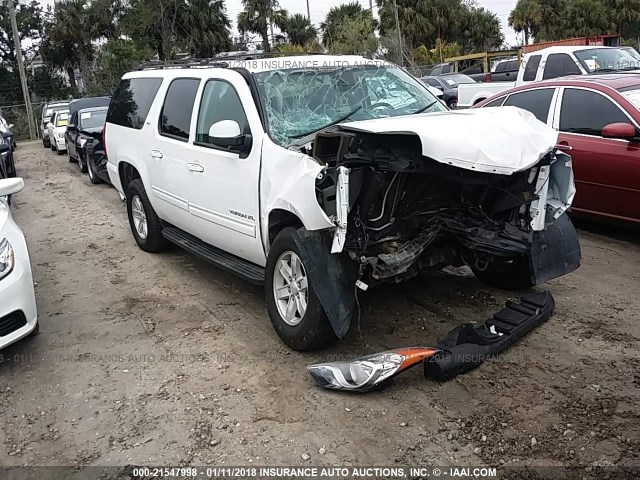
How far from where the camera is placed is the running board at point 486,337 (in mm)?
4090

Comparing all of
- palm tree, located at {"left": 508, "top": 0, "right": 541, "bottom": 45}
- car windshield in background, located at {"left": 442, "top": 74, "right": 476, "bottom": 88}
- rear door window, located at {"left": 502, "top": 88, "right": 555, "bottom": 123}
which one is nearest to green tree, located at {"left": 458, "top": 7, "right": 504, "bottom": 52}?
palm tree, located at {"left": 508, "top": 0, "right": 541, "bottom": 45}

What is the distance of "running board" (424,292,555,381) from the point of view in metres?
4.09

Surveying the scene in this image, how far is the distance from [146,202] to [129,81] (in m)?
1.56

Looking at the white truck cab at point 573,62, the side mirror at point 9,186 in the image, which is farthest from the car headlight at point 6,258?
the white truck cab at point 573,62

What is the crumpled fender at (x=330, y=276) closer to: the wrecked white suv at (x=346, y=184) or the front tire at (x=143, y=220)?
the wrecked white suv at (x=346, y=184)

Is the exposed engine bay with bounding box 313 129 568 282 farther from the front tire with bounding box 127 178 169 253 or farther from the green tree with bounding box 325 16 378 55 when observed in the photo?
the green tree with bounding box 325 16 378 55

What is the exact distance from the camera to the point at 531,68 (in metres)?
13.7

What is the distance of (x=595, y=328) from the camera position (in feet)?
15.4

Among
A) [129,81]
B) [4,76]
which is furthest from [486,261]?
Result: [4,76]

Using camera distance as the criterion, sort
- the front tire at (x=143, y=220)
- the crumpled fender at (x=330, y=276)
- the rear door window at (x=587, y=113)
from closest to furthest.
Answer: the crumpled fender at (x=330, y=276), the rear door window at (x=587, y=113), the front tire at (x=143, y=220)

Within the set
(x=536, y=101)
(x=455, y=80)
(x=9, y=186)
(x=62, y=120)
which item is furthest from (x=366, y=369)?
(x=455, y=80)

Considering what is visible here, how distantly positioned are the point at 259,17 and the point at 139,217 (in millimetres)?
42122

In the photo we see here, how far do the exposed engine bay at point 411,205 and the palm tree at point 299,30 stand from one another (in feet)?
151

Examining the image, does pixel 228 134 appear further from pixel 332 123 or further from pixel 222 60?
pixel 222 60
